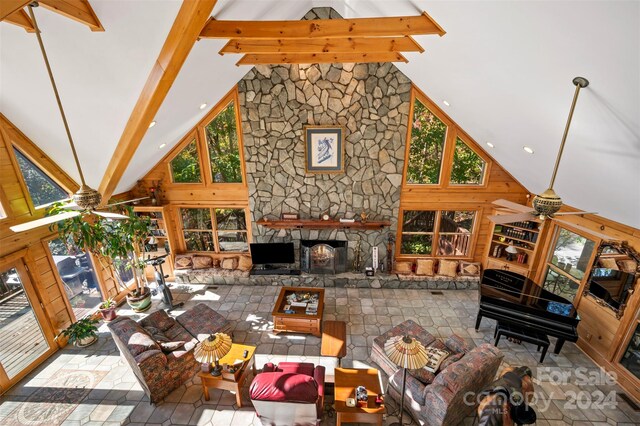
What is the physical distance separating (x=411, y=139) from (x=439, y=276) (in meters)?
3.69

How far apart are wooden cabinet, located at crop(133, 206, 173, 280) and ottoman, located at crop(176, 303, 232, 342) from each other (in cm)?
264

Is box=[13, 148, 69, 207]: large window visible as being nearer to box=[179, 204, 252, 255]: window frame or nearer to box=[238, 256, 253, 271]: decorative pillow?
box=[179, 204, 252, 255]: window frame

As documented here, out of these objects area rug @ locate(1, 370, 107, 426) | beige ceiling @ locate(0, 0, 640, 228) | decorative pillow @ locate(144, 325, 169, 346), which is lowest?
area rug @ locate(1, 370, 107, 426)

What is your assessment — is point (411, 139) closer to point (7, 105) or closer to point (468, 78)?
point (468, 78)

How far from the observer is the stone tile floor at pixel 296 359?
4.26 metres

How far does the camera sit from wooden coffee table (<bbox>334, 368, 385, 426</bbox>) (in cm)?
375

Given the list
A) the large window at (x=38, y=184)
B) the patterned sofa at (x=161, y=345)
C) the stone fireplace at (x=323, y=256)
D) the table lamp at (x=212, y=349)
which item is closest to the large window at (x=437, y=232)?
the stone fireplace at (x=323, y=256)

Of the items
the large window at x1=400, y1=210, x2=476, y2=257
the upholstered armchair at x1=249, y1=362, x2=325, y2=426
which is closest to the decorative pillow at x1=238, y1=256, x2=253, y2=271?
the large window at x1=400, y1=210, x2=476, y2=257

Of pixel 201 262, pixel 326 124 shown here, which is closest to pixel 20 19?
pixel 326 124

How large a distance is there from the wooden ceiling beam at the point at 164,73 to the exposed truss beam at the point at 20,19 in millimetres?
1150

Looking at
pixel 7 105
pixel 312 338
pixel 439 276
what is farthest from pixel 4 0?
pixel 439 276

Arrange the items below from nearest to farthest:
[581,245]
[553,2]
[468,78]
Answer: [553,2] < [468,78] < [581,245]

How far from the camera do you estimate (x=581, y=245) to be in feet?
18.9

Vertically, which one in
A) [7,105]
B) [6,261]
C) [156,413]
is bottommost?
[156,413]
